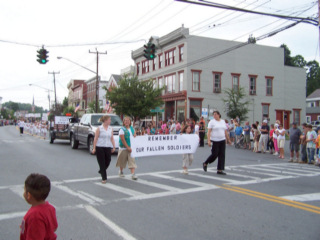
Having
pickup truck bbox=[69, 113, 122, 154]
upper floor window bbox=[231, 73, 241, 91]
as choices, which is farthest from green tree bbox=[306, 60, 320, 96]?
pickup truck bbox=[69, 113, 122, 154]

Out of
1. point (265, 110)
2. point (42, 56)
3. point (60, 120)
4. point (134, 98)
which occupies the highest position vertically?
point (42, 56)

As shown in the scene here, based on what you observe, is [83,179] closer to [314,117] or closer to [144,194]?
[144,194]

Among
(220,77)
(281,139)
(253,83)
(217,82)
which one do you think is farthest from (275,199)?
(253,83)

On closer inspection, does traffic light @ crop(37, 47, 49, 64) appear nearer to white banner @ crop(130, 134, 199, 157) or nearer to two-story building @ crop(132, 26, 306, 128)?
white banner @ crop(130, 134, 199, 157)

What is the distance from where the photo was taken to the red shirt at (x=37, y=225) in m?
2.60

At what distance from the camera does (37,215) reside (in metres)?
2.63

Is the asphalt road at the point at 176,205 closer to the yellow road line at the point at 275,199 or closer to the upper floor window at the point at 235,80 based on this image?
the yellow road line at the point at 275,199

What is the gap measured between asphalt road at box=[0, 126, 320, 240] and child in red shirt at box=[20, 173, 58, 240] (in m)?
2.00

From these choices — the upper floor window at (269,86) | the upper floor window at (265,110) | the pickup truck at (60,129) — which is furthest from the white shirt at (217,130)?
the upper floor window at (269,86)

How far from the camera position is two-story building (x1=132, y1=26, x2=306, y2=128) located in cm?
3512

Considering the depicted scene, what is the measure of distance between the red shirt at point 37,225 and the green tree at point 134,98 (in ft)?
96.3

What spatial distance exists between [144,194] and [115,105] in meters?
27.4

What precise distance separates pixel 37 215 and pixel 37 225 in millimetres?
79

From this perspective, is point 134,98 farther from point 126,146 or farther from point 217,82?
point 126,146
